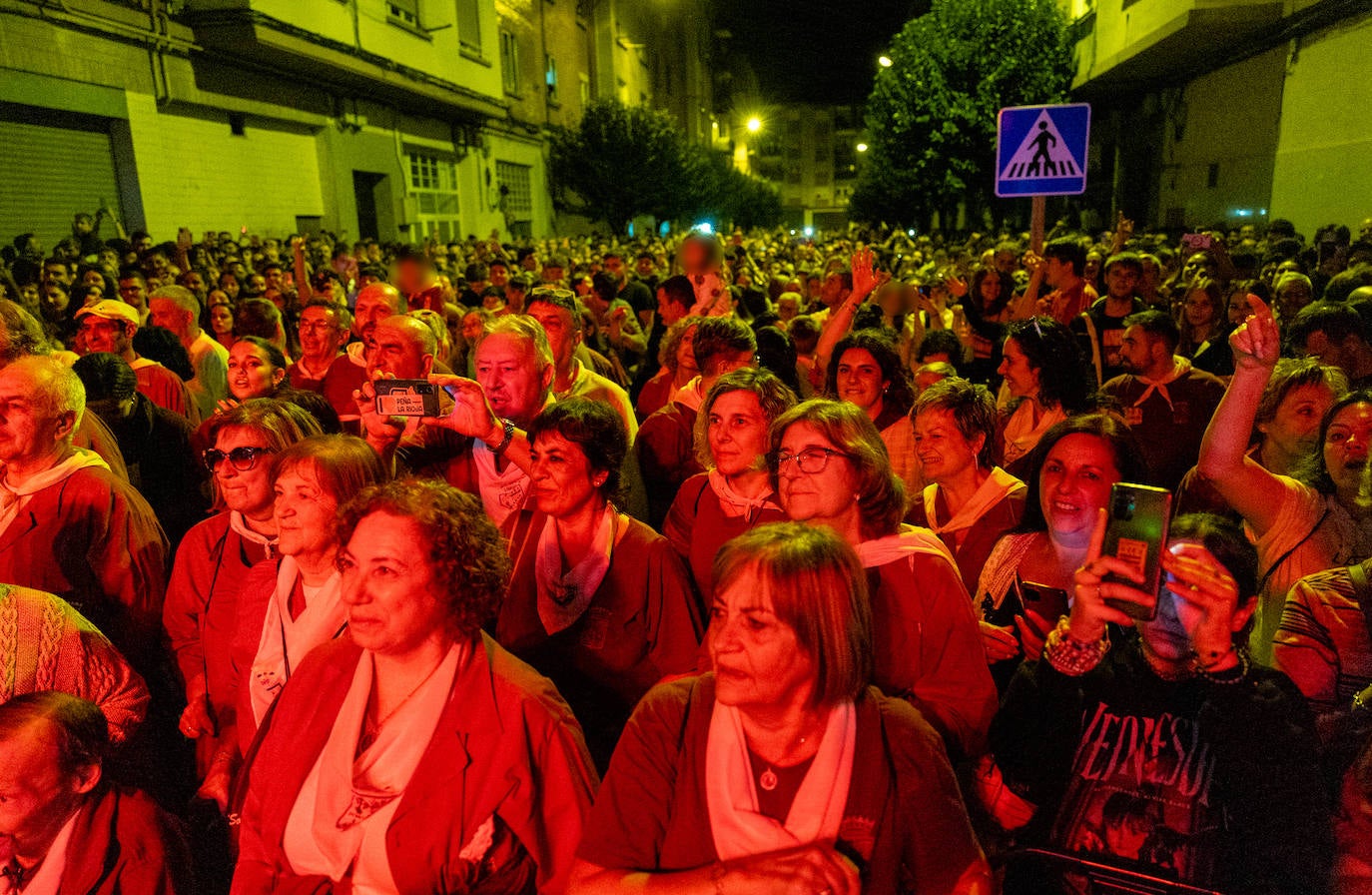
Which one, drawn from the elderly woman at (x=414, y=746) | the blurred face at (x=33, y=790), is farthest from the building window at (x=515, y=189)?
the blurred face at (x=33, y=790)

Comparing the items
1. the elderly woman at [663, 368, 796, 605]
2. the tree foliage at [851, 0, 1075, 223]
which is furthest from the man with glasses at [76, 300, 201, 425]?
the tree foliage at [851, 0, 1075, 223]

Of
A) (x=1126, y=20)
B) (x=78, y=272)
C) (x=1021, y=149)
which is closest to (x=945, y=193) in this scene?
(x=1126, y=20)

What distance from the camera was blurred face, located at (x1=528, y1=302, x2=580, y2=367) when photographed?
5.12m

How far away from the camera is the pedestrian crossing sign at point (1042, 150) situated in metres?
6.96

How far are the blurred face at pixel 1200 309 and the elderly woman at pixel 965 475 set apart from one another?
3.65 metres

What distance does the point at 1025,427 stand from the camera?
14.6 ft

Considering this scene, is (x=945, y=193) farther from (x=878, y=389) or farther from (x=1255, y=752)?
(x=1255, y=752)

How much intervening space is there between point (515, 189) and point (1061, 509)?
91.7ft

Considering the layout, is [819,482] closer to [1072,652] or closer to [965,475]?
[1072,652]

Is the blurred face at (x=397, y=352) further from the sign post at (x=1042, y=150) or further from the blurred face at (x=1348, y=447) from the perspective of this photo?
the sign post at (x=1042, y=150)

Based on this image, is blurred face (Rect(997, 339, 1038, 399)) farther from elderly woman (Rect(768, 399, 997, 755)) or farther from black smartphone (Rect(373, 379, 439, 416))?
black smartphone (Rect(373, 379, 439, 416))

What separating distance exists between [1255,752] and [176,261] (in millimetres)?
11558

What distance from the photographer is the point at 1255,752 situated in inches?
76.0

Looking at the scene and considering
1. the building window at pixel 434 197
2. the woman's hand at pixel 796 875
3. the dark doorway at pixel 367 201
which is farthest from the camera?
the building window at pixel 434 197
